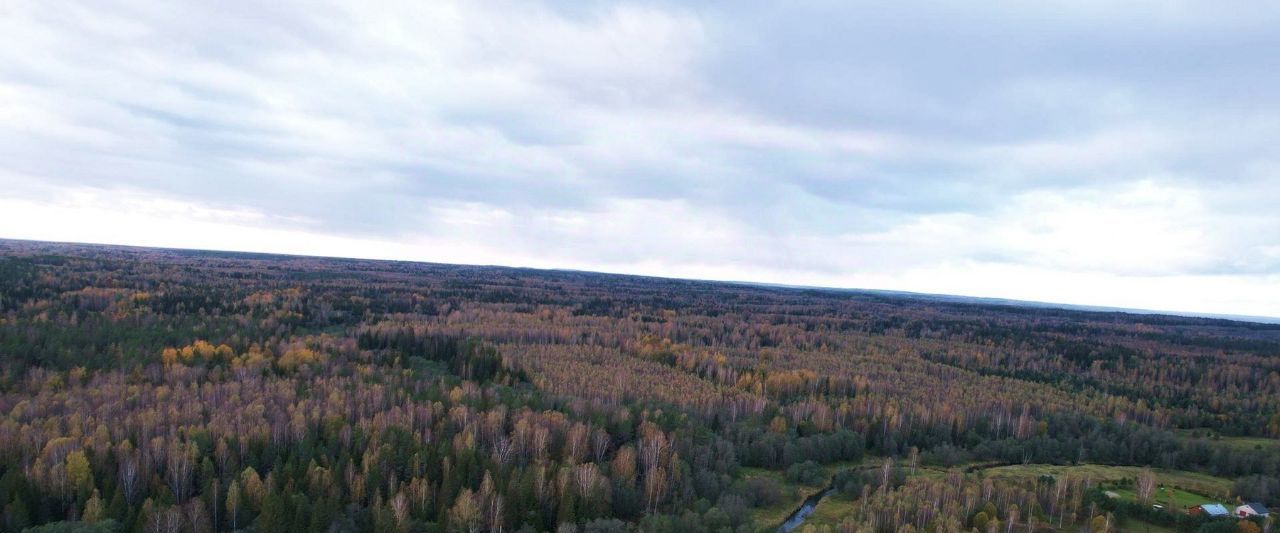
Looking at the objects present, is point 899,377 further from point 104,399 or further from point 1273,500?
point 104,399

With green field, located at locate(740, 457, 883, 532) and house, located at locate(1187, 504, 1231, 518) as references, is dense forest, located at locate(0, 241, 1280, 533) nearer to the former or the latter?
green field, located at locate(740, 457, 883, 532)

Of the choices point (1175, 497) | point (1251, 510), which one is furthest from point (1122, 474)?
point (1251, 510)

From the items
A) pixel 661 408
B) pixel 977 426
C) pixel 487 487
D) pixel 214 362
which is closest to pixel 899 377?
pixel 977 426

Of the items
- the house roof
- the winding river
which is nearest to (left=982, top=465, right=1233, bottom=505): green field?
the house roof

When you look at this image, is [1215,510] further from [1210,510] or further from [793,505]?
[793,505]

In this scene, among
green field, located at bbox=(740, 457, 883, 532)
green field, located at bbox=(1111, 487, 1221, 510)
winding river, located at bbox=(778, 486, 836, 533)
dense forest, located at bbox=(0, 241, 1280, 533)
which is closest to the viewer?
dense forest, located at bbox=(0, 241, 1280, 533)

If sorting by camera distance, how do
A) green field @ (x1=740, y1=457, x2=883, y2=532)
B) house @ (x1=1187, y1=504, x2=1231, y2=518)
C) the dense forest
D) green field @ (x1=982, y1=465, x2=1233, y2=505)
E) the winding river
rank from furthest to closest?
1. green field @ (x1=982, y1=465, x2=1233, y2=505)
2. green field @ (x1=740, y1=457, x2=883, y2=532)
3. the winding river
4. house @ (x1=1187, y1=504, x2=1231, y2=518)
5. the dense forest
